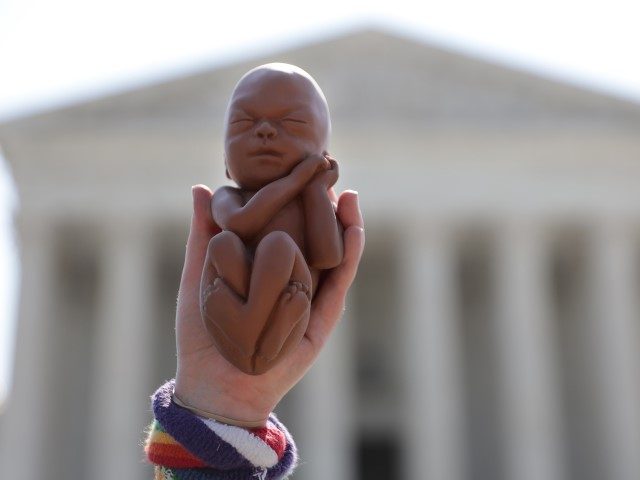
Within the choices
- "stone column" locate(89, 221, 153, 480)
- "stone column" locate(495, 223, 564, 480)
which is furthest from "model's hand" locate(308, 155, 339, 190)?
"stone column" locate(495, 223, 564, 480)

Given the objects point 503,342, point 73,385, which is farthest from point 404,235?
point 73,385

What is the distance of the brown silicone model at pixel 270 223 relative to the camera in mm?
3311

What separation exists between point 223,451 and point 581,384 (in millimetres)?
42186

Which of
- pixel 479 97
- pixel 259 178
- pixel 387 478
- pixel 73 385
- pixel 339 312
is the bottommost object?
pixel 387 478

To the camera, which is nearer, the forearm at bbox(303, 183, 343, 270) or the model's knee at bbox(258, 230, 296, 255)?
the model's knee at bbox(258, 230, 296, 255)

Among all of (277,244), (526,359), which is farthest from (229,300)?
(526,359)

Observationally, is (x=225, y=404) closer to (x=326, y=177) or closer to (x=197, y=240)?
(x=197, y=240)

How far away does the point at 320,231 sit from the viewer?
364cm

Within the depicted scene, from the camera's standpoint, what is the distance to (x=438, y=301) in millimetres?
36938

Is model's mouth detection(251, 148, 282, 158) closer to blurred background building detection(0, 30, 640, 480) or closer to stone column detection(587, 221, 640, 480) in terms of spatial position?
blurred background building detection(0, 30, 640, 480)

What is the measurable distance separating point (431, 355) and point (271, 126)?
3281cm

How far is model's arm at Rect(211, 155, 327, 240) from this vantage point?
11.6ft

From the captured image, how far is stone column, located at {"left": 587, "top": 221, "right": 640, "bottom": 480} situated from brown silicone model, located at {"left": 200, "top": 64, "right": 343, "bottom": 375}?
110 feet

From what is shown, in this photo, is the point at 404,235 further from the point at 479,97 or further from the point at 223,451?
the point at 223,451
